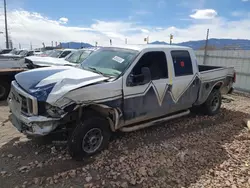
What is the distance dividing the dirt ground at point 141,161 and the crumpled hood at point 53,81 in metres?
0.89

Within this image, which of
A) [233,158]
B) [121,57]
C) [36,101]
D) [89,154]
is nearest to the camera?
[36,101]

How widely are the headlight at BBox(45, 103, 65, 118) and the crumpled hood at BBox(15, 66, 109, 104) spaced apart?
0.16 meters

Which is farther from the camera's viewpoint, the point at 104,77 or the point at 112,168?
the point at 104,77

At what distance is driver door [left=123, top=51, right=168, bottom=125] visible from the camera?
4109 millimetres

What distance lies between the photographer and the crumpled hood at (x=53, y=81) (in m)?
3.38

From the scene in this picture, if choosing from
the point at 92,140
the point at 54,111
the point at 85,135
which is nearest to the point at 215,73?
the point at 92,140

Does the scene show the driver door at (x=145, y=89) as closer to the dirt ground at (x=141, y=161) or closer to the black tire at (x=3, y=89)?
the dirt ground at (x=141, y=161)

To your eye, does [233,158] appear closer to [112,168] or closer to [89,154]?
[112,168]

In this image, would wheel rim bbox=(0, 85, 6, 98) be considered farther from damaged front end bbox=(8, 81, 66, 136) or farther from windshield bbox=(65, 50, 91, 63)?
damaged front end bbox=(8, 81, 66, 136)

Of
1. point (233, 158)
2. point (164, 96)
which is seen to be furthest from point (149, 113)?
point (233, 158)

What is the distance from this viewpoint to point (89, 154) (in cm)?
384

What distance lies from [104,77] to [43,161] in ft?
5.73

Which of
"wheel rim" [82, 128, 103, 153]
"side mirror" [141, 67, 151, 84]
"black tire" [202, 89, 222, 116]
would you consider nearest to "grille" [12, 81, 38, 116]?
"wheel rim" [82, 128, 103, 153]

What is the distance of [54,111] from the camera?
3.44 meters
